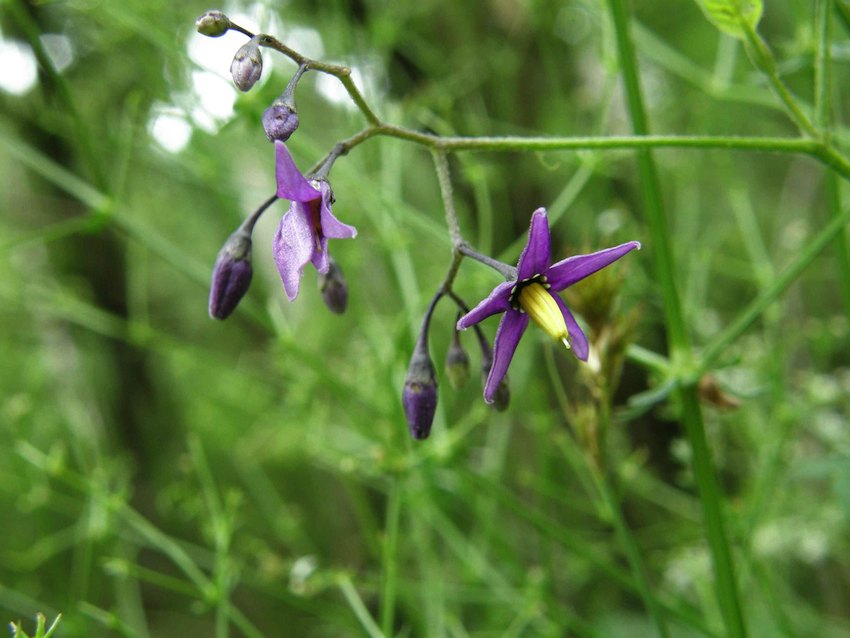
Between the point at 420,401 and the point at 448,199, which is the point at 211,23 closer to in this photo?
the point at 448,199

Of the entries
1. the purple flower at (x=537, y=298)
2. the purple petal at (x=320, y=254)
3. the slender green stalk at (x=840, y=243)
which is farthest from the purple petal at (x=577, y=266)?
the slender green stalk at (x=840, y=243)

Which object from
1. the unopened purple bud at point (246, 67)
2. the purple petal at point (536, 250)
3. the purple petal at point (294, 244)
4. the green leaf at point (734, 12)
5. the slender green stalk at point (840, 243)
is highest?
the slender green stalk at point (840, 243)

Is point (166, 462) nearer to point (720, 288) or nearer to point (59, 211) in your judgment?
point (59, 211)

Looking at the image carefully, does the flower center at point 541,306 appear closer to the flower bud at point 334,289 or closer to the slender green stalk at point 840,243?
the flower bud at point 334,289

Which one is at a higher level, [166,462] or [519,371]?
[166,462]

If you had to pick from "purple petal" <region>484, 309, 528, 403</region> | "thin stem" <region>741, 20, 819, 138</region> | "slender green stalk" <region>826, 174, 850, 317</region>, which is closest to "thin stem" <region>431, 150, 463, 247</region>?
"purple petal" <region>484, 309, 528, 403</region>

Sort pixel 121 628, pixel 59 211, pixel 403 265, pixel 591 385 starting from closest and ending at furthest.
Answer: pixel 591 385
pixel 121 628
pixel 403 265
pixel 59 211

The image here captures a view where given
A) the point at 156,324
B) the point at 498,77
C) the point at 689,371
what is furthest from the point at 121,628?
the point at 156,324
